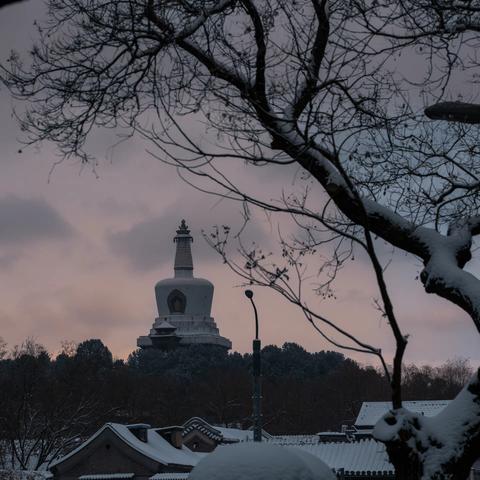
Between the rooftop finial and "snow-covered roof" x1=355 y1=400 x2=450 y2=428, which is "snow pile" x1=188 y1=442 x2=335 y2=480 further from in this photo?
the rooftop finial

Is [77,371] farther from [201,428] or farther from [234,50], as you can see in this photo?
[234,50]

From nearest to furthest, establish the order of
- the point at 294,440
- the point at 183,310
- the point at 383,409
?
1. the point at 383,409
2. the point at 294,440
3. the point at 183,310

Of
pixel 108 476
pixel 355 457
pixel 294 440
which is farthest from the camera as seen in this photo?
pixel 294 440

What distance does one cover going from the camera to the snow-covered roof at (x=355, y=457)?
4831cm

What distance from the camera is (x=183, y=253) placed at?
588ft

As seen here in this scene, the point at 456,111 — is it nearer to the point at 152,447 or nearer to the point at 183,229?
the point at 152,447

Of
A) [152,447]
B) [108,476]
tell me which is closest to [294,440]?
[152,447]

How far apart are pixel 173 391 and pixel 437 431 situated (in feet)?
365

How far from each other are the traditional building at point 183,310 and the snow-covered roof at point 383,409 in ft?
336

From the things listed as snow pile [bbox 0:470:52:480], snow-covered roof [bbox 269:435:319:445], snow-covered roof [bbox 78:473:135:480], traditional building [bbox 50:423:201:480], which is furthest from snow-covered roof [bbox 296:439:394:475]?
snow-covered roof [bbox 78:473:135:480]

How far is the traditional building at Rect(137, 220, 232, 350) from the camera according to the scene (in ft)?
559

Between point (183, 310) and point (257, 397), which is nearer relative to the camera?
point (257, 397)

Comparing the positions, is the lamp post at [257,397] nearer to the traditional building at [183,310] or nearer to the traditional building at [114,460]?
the traditional building at [114,460]

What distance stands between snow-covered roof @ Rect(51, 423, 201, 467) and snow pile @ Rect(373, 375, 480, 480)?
5001 centimetres
